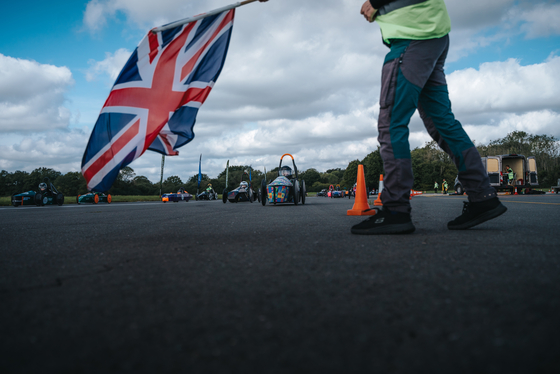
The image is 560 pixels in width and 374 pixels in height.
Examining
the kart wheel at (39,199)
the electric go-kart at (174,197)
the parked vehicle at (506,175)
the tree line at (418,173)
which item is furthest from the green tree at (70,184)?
the parked vehicle at (506,175)

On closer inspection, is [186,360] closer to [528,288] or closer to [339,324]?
[339,324]

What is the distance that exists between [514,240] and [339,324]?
6.13ft

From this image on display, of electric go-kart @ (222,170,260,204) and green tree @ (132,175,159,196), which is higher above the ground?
green tree @ (132,175,159,196)

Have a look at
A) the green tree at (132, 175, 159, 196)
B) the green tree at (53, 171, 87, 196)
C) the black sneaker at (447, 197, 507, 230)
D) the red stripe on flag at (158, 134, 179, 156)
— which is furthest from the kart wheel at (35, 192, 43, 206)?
the green tree at (132, 175, 159, 196)

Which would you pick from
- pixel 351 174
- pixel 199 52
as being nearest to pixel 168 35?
pixel 199 52

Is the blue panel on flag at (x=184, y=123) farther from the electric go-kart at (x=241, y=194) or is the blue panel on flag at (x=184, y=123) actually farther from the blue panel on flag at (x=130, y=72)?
the electric go-kart at (x=241, y=194)

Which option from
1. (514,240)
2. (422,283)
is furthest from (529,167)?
(422,283)

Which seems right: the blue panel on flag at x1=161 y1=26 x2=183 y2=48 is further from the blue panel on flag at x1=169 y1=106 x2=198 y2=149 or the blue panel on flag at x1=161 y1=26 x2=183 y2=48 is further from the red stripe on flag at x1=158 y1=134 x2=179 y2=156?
the red stripe on flag at x1=158 y1=134 x2=179 y2=156

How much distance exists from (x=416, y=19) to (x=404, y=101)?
2.18 feet

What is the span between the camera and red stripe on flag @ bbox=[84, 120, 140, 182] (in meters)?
2.75

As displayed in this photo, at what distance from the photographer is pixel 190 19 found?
3.18 m

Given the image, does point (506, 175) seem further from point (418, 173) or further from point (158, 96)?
point (418, 173)

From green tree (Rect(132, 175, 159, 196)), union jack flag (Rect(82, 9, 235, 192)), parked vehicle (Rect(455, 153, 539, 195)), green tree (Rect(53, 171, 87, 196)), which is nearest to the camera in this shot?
union jack flag (Rect(82, 9, 235, 192))

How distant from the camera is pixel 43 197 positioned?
17031 mm
